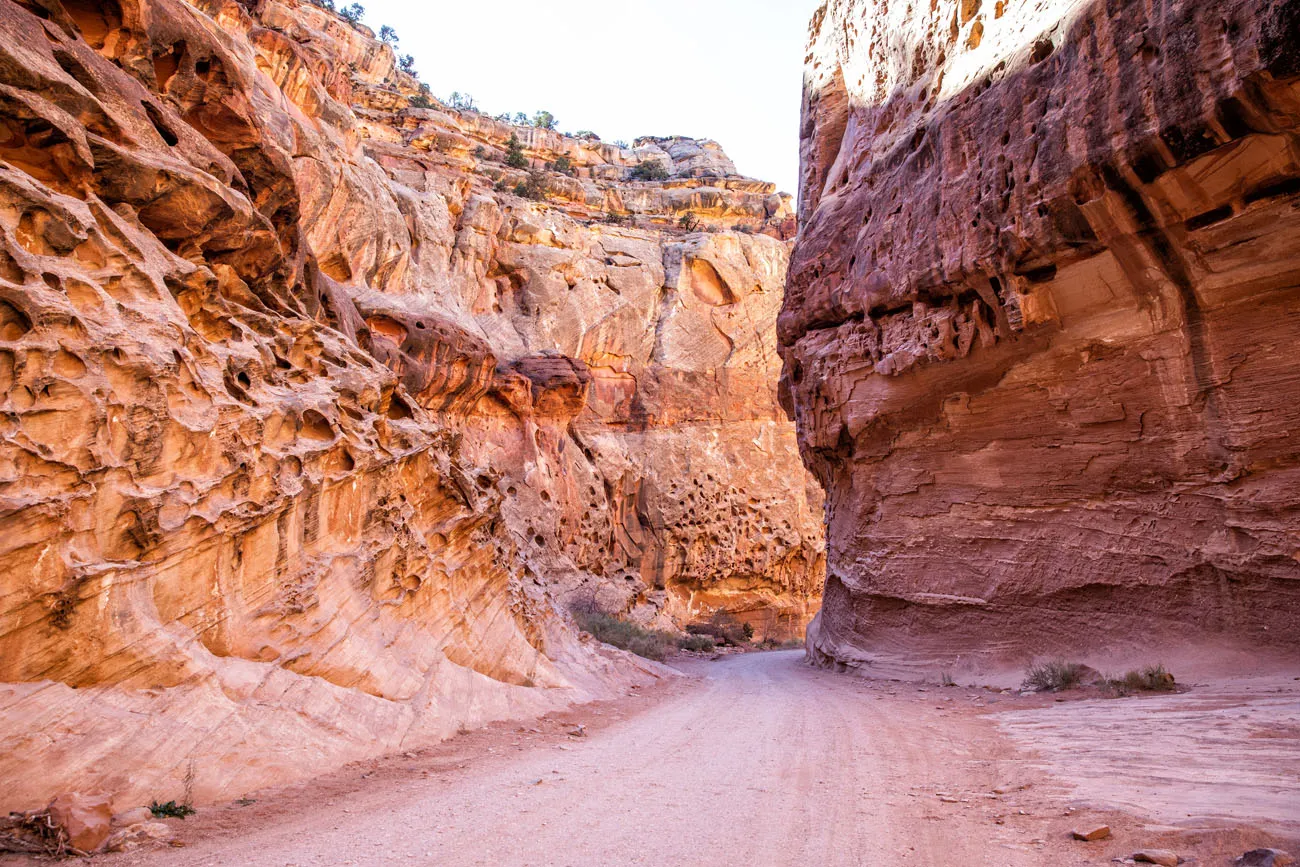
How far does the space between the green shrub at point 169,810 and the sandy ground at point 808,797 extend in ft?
0.37

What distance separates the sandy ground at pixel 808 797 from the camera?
11.7 feet

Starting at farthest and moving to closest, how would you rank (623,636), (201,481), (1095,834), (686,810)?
1. (623,636)
2. (201,481)
3. (686,810)
4. (1095,834)

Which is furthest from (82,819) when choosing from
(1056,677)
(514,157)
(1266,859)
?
(514,157)

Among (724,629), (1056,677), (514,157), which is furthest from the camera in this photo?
(514,157)

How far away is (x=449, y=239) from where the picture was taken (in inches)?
1133

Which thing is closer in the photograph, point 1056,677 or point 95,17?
point 95,17

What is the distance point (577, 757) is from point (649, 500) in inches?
1001

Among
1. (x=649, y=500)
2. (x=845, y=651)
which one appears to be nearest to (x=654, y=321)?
(x=649, y=500)

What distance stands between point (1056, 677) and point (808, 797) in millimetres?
7218

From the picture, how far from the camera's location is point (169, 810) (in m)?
4.29

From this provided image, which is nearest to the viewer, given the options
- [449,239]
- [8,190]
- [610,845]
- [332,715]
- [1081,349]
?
[610,845]

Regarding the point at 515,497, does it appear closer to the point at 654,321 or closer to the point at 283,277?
the point at 654,321

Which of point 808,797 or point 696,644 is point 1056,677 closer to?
point 808,797

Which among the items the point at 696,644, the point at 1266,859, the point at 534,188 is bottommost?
the point at 696,644
